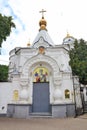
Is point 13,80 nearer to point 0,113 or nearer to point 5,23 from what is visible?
point 0,113

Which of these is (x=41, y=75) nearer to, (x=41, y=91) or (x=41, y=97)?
(x=41, y=91)

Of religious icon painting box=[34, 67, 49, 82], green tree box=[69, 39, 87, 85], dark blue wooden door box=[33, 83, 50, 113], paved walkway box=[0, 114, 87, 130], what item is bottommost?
paved walkway box=[0, 114, 87, 130]

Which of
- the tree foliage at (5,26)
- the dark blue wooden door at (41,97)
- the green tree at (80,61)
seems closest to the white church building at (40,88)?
the dark blue wooden door at (41,97)

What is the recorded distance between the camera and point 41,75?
16.8m

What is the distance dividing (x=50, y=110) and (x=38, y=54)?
522cm

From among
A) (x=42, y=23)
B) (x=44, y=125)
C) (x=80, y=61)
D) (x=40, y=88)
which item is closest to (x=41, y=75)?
(x=40, y=88)

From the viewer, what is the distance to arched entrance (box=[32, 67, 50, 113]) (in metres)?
16.1

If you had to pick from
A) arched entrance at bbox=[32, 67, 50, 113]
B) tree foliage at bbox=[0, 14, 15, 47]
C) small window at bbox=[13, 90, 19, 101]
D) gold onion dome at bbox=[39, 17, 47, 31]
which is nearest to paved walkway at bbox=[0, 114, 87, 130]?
small window at bbox=[13, 90, 19, 101]

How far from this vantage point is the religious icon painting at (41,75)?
16.8 m

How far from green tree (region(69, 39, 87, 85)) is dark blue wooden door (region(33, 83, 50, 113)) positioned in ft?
13.0

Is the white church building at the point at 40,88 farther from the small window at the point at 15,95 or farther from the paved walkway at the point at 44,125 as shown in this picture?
the paved walkway at the point at 44,125

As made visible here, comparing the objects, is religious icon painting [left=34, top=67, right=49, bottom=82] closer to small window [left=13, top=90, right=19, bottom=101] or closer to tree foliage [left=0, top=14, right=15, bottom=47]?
small window [left=13, top=90, right=19, bottom=101]

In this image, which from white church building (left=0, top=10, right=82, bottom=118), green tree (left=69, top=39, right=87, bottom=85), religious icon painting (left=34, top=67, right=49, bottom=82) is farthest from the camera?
green tree (left=69, top=39, right=87, bottom=85)

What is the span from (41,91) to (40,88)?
290 millimetres
